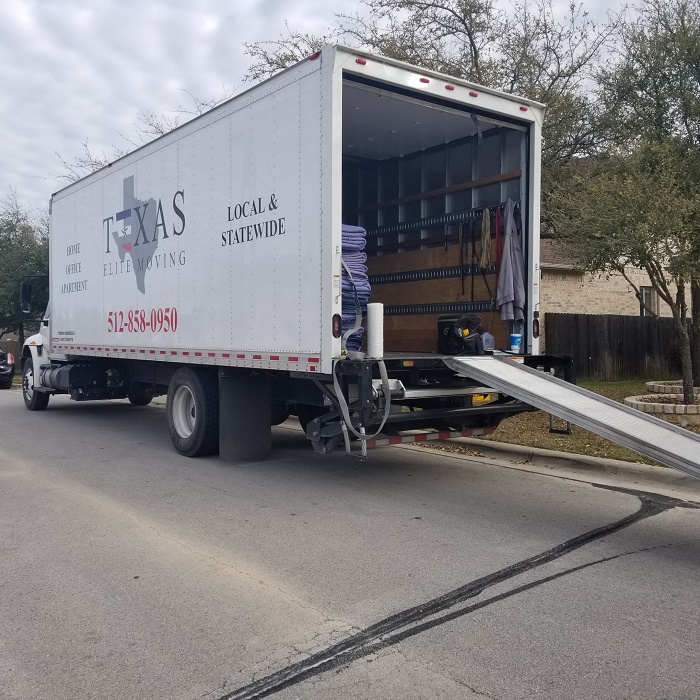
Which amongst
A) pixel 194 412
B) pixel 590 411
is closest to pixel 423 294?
pixel 194 412

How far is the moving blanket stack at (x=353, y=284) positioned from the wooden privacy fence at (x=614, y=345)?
1148 centimetres

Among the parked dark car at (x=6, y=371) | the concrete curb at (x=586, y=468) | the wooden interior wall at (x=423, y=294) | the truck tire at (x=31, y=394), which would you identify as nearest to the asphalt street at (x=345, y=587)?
the concrete curb at (x=586, y=468)

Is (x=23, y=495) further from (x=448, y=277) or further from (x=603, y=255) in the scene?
(x=603, y=255)

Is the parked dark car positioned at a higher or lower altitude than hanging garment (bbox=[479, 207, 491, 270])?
lower

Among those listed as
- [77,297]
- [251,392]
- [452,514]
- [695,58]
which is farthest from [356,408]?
[695,58]

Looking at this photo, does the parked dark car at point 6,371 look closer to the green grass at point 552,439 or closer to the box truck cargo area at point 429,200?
the box truck cargo area at point 429,200

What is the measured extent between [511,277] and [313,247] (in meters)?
2.53

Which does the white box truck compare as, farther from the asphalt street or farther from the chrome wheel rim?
the asphalt street

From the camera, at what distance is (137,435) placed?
1147 cm

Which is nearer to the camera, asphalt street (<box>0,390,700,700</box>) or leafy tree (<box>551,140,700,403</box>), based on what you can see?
asphalt street (<box>0,390,700,700</box>)

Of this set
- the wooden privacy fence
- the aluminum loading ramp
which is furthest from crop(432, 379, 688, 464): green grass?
the wooden privacy fence

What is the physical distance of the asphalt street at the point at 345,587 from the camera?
141 inches

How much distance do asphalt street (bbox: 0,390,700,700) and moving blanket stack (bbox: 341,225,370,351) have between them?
1.59 meters

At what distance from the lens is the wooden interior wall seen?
866cm
